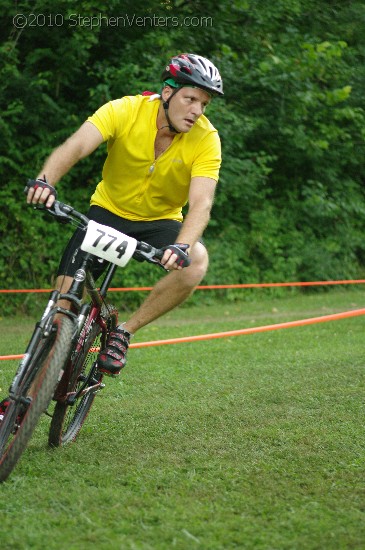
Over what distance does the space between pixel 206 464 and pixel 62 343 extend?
94 cm

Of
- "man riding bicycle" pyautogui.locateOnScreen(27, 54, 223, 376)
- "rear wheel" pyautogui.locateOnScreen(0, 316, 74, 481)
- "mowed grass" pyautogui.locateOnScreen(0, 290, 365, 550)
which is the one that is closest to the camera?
"mowed grass" pyautogui.locateOnScreen(0, 290, 365, 550)

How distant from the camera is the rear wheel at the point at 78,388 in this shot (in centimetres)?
474

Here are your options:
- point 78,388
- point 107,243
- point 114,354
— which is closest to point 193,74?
point 107,243

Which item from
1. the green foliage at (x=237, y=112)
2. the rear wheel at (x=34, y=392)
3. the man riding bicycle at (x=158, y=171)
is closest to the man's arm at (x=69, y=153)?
the man riding bicycle at (x=158, y=171)

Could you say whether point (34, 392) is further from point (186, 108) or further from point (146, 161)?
point (186, 108)

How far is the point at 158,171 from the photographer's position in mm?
5039

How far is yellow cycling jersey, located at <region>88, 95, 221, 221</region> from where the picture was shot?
16.3 ft

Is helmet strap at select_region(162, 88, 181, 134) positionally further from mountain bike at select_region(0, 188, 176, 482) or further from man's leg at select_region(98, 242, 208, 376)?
mountain bike at select_region(0, 188, 176, 482)

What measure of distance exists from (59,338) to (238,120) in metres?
10.8

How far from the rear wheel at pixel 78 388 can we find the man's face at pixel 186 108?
103cm

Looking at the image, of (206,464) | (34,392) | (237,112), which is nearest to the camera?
(34,392)

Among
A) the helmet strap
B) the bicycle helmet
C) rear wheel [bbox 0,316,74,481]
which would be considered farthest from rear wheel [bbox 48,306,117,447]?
the bicycle helmet

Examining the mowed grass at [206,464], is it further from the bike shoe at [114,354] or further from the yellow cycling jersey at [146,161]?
the yellow cycling jersey at [146,161]

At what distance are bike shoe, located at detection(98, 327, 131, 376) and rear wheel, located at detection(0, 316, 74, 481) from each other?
0.49 metres
